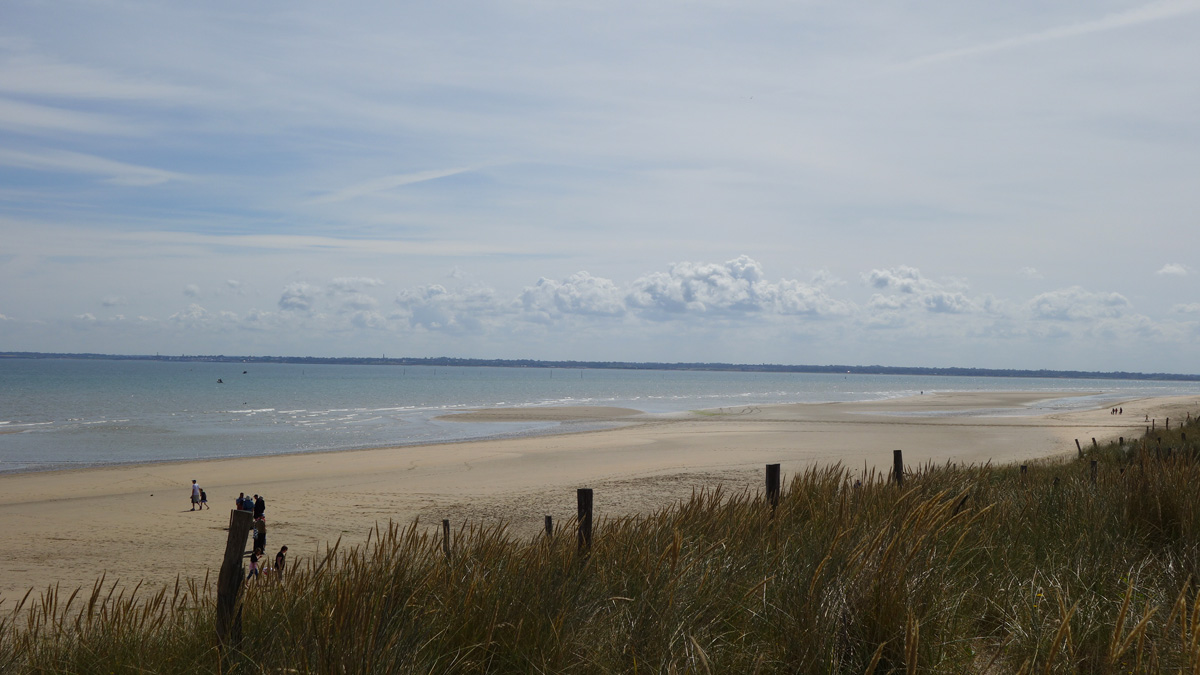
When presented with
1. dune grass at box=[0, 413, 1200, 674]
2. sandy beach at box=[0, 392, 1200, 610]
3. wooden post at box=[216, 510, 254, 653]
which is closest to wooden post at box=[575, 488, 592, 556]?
dune grass at box=[0, 413, 1200, 674]

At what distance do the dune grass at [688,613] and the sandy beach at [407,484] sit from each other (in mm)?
2892

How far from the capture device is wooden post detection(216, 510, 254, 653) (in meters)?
3.63

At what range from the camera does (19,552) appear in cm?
1401

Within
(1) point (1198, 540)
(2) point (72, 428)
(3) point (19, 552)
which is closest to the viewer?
(1) point (1198, 540)

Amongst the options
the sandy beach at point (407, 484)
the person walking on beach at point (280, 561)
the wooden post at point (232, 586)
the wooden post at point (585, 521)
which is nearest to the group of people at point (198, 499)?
the sandy beach at point (407, 484)

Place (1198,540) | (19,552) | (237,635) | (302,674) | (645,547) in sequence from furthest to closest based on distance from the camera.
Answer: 1. (19,552)
2. (1198,540)
3. (645,547)
4. (237,635)
5. (302,674)

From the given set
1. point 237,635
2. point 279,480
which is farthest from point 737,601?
point 279,480

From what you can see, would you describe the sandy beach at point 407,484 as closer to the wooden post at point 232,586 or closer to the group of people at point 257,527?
the group of people at point 257,527

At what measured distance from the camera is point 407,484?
72.5 ft

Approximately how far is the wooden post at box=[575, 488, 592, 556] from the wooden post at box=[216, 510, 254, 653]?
2.13 m

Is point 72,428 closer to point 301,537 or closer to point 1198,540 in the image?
point 301,537

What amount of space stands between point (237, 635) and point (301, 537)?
39.3 ft

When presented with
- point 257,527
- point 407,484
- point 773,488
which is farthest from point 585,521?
point 407,484

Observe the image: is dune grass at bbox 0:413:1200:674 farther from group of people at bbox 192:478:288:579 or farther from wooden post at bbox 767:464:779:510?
wooden post at bbox 767:464:779:510
